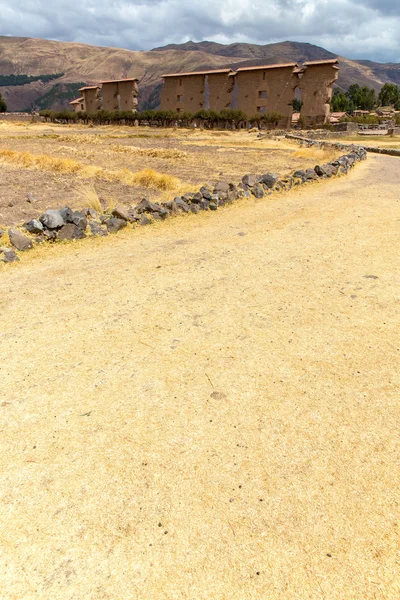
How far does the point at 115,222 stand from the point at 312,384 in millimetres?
7661

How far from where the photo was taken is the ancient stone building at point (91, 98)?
75.4 meters

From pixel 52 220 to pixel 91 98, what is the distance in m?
79.9

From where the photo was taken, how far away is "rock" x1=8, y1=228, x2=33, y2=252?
8797mm

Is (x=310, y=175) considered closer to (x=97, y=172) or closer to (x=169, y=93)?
(x=97, y=172)

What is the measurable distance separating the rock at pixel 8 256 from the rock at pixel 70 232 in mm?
1491

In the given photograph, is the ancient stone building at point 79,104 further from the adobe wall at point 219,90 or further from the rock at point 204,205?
the rock at point 204,205

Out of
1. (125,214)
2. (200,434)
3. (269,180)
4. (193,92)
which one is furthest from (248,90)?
(200,434)

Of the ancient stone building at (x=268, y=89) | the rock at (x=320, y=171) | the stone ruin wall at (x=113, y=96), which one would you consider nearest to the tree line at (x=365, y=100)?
the ancient stone building at (x=268, y=89)

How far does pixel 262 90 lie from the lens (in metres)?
61.5

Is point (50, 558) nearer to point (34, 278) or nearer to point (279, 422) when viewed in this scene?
point (279, 422)

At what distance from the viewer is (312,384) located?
4.48 metres

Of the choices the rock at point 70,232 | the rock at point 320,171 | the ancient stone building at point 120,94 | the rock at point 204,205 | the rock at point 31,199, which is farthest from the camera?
the ancient stone building at point 120,94

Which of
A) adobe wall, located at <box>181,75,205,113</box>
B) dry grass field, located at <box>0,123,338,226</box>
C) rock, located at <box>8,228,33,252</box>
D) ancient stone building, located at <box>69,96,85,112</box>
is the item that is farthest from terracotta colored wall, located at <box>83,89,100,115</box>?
rock, located at <box>8,228,33,252</box>

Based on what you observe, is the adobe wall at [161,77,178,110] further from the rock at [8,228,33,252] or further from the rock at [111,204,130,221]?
the rock at [8,228,33,252]
